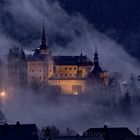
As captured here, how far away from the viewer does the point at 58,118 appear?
126 meters

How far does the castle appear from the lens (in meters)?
152

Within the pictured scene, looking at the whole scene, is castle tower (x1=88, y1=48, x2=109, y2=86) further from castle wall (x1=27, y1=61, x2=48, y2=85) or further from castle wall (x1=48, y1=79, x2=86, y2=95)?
castle wall (x1=27, y1=61, x2=48, y2=85)

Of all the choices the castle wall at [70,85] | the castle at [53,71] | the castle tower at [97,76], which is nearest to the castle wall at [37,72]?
the castle at [53,71]

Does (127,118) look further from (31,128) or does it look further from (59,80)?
(31,128)

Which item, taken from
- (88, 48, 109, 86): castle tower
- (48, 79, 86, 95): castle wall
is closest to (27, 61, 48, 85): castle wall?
(48, 79, 86, 95): castle wall

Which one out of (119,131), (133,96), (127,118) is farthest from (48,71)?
(119,131)

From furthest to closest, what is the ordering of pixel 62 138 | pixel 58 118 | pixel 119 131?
pixel 58 118, pixel 119 131, pixel 62 138

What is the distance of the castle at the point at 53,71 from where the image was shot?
152m

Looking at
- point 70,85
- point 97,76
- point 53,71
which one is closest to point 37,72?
point 53,71

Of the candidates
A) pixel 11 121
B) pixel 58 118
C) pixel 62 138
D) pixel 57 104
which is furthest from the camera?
pixel 57 104

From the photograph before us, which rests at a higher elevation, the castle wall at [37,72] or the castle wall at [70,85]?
the castle wall at [37,72]

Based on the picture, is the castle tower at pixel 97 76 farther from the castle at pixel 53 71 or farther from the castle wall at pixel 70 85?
the castle wall at pixel 70 85

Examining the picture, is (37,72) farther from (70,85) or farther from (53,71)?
(70,85)

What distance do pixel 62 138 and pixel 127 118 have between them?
164 feet
